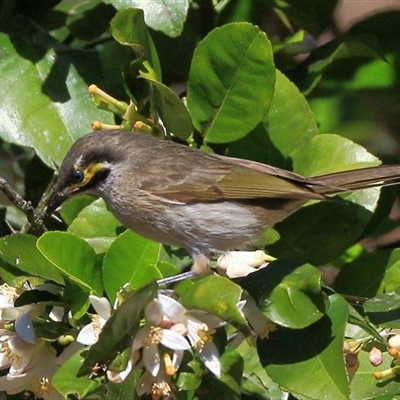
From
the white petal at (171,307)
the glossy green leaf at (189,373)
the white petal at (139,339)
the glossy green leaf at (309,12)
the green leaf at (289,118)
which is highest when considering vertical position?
the glossy green leaf at (309,12)

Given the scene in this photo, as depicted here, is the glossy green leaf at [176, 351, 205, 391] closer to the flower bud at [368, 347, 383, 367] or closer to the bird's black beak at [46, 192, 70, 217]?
the flower bud at [368, 347, 383, 367]

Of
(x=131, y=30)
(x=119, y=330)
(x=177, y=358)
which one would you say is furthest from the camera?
(x=131, y=30)

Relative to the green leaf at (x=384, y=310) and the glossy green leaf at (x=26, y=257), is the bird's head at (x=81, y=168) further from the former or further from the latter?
the green leaf at (x=384, y=310)

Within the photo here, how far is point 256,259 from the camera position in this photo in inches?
99.7

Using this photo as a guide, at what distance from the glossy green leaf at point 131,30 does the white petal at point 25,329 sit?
2.69ft

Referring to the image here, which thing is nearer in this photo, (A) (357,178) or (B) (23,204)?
(B) (23,204)

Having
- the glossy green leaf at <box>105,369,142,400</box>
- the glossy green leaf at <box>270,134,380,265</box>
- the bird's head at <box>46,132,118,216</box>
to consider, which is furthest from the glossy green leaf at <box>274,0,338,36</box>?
the glossy green leaf at <box>105,369,142,400</box>

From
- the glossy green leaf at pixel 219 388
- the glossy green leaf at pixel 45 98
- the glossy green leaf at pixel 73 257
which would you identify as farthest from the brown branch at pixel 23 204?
the glossy green leaf at pixel 219 388

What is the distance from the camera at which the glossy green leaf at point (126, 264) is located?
239cm

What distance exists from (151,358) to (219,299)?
212mm

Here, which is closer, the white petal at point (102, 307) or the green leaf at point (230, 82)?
the white petal at point (102, 307)

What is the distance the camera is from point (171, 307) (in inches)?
85.6

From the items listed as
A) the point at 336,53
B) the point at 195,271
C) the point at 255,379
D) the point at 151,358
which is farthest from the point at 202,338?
the point at 336,53

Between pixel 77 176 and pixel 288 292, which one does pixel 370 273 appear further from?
pixel 77 176
